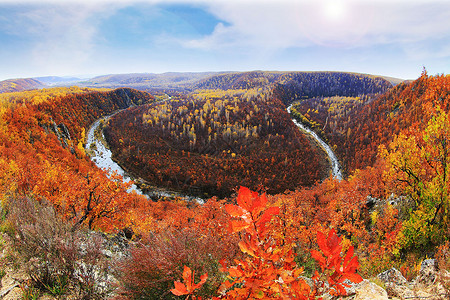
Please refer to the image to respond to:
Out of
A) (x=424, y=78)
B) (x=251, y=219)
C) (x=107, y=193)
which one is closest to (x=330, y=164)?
(x=424, y=78)

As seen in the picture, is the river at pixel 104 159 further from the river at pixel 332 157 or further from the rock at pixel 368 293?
the rock at pixel 368 293

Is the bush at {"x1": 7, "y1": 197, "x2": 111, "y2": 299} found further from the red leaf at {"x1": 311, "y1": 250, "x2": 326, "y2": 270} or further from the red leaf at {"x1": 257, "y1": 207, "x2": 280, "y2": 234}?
the red leaf at {"x1": 311, "y1": 250, "x2": 326, "y2": 270}

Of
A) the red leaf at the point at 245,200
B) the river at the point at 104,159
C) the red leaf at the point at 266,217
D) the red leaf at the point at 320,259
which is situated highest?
the red leaf at the point at 245,200

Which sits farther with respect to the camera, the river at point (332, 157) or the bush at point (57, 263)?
the river at point (332, 157)

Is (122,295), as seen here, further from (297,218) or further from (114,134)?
(114,134)

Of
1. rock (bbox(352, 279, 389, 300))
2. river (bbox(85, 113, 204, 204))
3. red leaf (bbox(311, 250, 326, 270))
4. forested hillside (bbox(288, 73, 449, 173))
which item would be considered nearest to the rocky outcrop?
rock (bbox(352, 279, 389, 300))

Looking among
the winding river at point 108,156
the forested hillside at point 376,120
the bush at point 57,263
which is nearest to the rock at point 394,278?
the bush at point 57,263

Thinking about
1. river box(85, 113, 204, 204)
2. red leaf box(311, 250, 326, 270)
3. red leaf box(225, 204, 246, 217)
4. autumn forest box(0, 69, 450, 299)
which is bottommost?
river box(85, 113, 204, 204)
